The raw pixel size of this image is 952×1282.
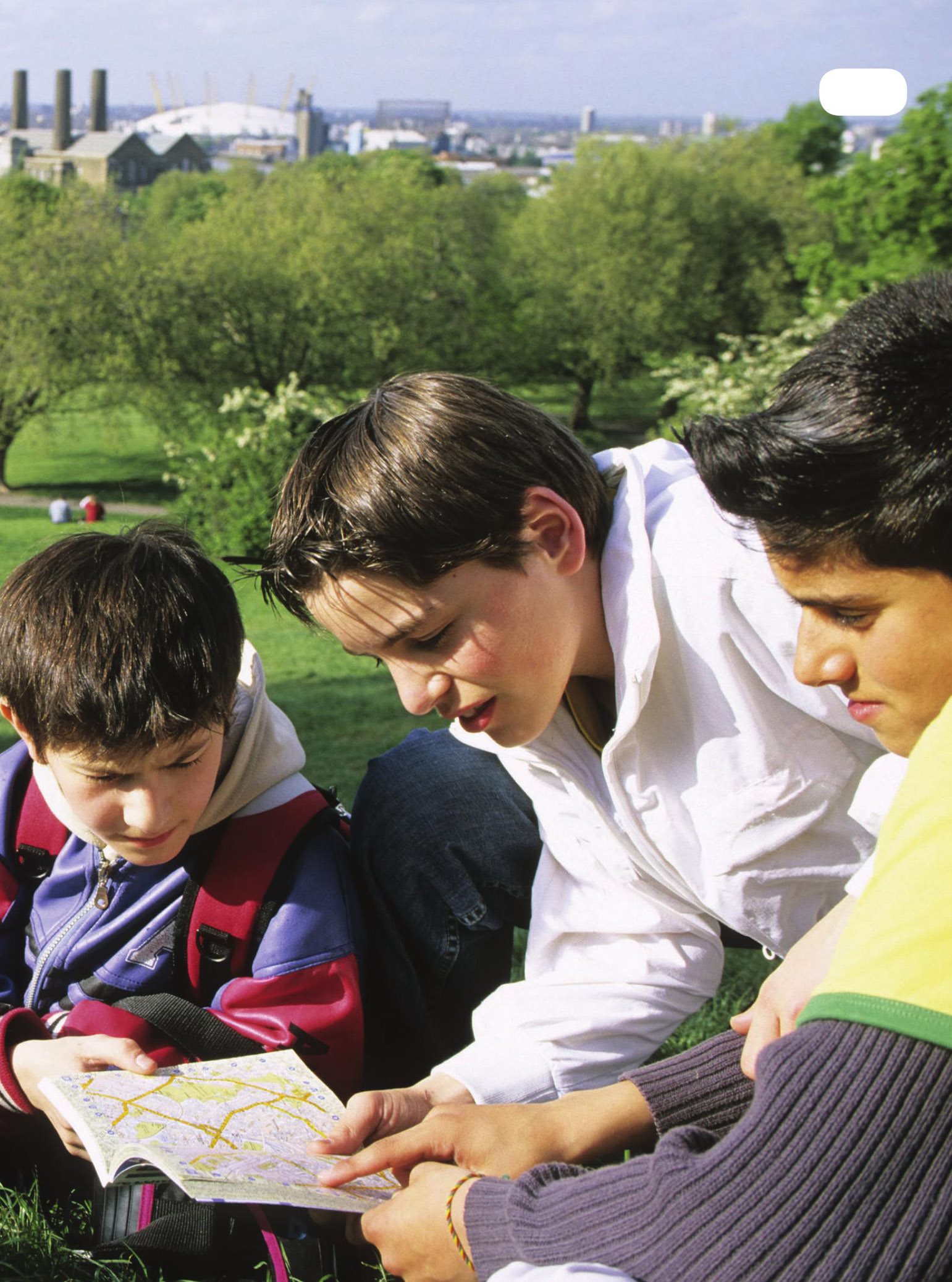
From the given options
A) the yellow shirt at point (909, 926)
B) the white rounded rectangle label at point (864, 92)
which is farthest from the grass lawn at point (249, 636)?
the white rounded rectangle label at point (864, 92)

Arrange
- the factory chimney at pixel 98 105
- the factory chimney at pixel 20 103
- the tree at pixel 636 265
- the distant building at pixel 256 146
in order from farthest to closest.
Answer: the distant building at pixel 256 146 → the factory chimney at pixel 98 105 → the factory chimney at pixel 20 103 → the tree at pixel 636 265

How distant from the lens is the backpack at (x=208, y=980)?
1961 mm

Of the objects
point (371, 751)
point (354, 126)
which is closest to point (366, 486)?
point (371, 751)

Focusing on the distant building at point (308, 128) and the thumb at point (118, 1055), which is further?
the distant building at point (308, 128)

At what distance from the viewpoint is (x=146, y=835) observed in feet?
6.82

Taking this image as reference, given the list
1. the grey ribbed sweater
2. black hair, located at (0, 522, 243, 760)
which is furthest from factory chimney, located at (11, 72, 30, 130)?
the grey ribbed sweater

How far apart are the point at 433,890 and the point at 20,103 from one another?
234 ft

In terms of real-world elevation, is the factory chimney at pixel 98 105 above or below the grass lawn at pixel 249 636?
above

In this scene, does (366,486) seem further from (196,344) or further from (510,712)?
(196,344)

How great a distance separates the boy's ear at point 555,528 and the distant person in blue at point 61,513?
1268 cm

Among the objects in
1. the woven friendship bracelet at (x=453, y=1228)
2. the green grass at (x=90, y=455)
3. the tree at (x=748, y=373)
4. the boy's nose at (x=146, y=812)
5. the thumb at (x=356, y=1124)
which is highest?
the boy's nose at (x=146, y=812)

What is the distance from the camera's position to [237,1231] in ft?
6.51

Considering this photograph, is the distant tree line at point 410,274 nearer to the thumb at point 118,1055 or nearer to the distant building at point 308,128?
the thumb at point 118,1055

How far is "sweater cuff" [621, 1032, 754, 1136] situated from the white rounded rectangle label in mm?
8576
